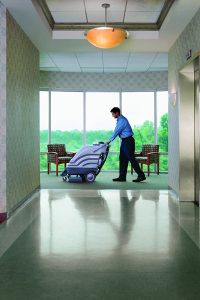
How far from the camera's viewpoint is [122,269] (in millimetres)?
3492

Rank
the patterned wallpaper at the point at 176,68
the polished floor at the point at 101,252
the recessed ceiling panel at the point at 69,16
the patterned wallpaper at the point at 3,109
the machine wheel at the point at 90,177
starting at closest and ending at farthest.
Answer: the polished floor at the point at 101,252 < the patterned wallpaper at the point at 3,109 < the patterned wallpaper at the point at 176,68 < the recessed ceiling panel at the point at 69,16 < the machine wheel at the point at 90,177

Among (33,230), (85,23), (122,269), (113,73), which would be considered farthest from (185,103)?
(113,73)

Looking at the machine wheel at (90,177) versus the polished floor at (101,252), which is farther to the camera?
the machine wheel at (90,177)

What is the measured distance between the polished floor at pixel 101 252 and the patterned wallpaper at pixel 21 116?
522 mm

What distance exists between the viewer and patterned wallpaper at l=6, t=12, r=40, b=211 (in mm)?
5944

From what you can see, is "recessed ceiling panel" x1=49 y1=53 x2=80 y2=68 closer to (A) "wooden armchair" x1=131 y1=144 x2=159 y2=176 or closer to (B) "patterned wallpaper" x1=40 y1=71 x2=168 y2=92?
(B) "patterned wallpaper" x1=40 y1=71 x2=168 y2=92

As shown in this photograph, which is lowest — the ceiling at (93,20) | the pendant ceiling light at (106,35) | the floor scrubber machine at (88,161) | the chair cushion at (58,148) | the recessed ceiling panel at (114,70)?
the floor scrubber machine at (88,161)

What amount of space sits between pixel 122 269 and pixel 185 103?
423 centimetres

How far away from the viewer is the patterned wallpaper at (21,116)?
5944 mm

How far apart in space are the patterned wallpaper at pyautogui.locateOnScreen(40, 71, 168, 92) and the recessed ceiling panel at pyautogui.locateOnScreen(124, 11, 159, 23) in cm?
556

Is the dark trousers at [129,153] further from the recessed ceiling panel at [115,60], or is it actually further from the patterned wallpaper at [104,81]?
the patterned wallpaper at [104,81]

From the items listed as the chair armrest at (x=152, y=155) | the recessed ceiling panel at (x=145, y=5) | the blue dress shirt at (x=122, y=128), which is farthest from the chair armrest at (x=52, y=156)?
the recessed ceiling panel at (x=145, y=5)

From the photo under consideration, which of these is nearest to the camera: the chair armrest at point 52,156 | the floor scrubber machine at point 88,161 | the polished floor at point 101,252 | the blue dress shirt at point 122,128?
the polished floor at point 101,252

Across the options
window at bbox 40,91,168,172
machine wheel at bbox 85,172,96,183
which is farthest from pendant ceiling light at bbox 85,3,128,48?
window at bbox 40,91,168,172
